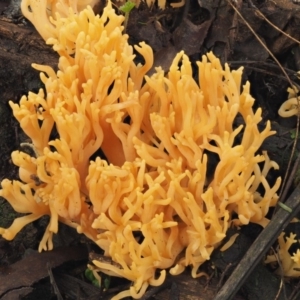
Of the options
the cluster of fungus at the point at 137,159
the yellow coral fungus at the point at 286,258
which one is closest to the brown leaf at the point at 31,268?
the cluster of fungus at the point at 137,159

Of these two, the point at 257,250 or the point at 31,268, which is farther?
the point at 31,268

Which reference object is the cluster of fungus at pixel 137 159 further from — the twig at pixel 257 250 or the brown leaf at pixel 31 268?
the brown leaf at pixel 31 268

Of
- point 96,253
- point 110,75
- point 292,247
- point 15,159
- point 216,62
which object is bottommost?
point 96,253

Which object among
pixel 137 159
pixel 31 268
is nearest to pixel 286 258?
pixel 137 159

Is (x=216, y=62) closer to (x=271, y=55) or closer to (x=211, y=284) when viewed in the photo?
(x=271, y=55)

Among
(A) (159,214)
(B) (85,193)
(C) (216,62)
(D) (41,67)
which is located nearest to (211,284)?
(A) (159,214)

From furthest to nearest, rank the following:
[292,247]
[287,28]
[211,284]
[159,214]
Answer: [287,28] → [292,247] → [211,284] → [159,214]

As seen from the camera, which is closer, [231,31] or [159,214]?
[159,214]

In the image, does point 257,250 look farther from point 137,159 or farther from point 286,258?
point 137,159
